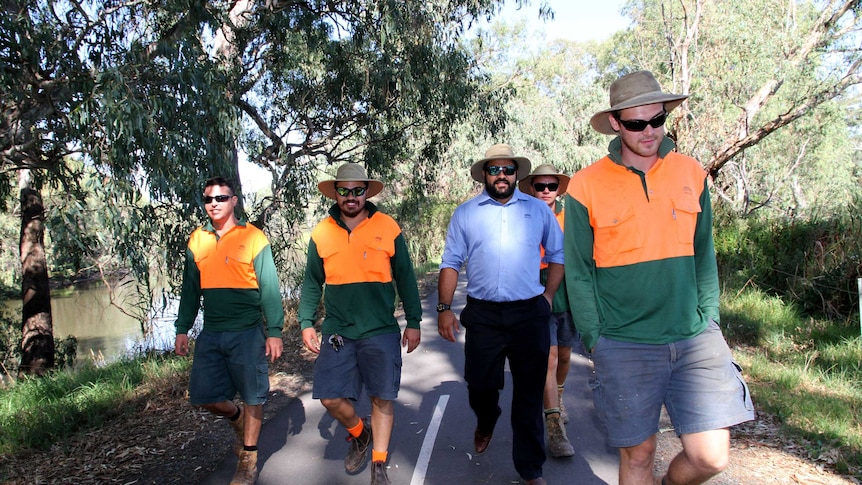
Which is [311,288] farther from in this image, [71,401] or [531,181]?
[71,401]

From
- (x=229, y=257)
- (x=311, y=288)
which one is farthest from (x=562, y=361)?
(x=229, y=257)

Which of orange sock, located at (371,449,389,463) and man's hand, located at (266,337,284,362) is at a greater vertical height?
man's hand, located at (266,337,284,362)

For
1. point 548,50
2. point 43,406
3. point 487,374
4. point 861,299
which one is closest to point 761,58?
point 861,299

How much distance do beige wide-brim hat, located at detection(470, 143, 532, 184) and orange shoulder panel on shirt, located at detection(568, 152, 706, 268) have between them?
1246 millimetres

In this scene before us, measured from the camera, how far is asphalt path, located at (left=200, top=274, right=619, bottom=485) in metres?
4.39

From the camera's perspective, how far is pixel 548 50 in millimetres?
40875

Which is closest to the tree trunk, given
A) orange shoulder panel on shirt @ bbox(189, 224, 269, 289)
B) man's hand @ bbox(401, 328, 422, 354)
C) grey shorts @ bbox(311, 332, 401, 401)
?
orange shoulder panel on shirt @ bbox(189, 224, 269, 289)

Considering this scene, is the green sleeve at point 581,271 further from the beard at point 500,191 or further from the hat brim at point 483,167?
the hat brim at point 483,167

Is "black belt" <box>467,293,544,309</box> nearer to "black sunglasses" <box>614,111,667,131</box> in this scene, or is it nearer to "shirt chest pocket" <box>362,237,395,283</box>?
"shirt chest pocket" <box>362,237,395,283</box>

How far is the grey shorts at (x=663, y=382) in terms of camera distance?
2.75 meters

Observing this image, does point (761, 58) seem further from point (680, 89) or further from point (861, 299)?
point (861, 299)

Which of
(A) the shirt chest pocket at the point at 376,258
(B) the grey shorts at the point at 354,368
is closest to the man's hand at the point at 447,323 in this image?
(B) the grey shorts at the point at 354,368

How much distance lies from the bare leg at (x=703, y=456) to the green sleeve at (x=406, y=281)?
2.15 metres

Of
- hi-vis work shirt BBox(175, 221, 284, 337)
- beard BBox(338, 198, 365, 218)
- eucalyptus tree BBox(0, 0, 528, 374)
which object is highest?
eucalyptus tree BBox(0, 0, 528, 374)
